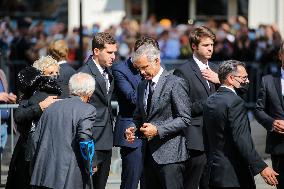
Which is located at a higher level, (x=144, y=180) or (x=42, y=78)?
(x=42, y=78)

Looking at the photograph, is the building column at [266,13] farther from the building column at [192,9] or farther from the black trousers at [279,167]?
the black trousers at [279,167]

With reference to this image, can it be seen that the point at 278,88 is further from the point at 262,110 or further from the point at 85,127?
the point at 85,127

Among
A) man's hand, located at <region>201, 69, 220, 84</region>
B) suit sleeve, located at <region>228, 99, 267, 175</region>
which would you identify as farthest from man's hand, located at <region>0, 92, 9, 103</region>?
suit sleeve, located at <region>228, 99, 267, 175</region>

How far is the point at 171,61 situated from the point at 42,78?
460 inches

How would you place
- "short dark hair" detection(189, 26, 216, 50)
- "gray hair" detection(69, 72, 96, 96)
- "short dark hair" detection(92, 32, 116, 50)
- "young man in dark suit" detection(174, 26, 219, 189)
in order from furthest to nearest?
"short dark hair" detection(92, 32, 116, 50), "short dark hair" detection(189, 26, 216, 50), "young man in dark suit" detection(174, 26, 219, 189), "gray hair" detection(69, 72, 96, 96)

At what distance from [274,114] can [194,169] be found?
38.5 inches

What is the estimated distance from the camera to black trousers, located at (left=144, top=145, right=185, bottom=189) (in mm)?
8938

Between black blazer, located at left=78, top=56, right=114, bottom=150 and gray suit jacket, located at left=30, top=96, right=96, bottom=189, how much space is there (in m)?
1.41

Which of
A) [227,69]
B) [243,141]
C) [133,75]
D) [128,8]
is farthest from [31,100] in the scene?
[128,8]

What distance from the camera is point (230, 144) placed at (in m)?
8.68

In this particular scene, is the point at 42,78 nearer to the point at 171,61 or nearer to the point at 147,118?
the point at 147,118

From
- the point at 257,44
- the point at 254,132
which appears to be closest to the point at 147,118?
the point at 254,132

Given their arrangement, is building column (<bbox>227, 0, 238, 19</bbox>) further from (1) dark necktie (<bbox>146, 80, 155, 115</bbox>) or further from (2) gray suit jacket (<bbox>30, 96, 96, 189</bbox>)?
(2) gray suit jacket (<bbox>30, 96, 96, 189</bbox>)

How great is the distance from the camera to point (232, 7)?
91.2 feet
